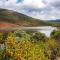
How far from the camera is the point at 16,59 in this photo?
3206 cm

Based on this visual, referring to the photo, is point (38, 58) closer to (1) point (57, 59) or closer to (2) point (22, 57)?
(2) point (22, 57)

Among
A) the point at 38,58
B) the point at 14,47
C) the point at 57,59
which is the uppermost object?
the point at 14,47

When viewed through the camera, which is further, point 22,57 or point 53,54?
point 53,54

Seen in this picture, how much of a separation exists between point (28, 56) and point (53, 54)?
91.1 ft

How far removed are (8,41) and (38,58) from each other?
7.19 metres

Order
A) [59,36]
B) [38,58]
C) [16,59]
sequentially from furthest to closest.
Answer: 1. [59,36]
2. [38,58]
3. [16,59]

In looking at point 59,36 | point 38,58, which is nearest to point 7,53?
point 38,58

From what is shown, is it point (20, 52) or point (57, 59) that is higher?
point (20, 52)

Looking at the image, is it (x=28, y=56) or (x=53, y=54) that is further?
(x=53, y=54)

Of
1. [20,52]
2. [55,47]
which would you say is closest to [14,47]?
[20,52]

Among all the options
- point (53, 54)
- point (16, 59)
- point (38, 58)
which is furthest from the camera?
point (53, 54)

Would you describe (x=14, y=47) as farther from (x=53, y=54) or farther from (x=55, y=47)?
(x=55, y=47)

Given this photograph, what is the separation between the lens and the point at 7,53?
1280 inches

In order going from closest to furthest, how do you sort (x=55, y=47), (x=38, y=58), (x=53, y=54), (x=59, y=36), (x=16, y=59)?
(x=16, y=59) < (x=38, y=58) < (x=53, y=54) < (x=55, y=47) < (x=59, y=36)
